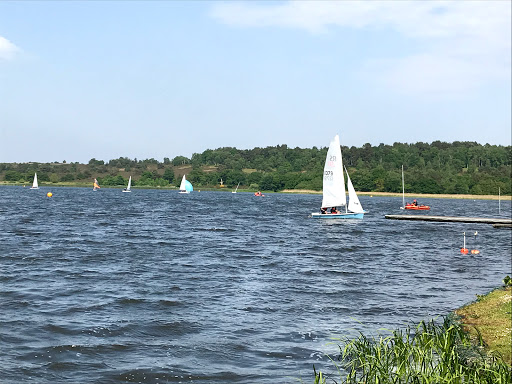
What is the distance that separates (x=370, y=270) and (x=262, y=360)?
21743 millimetres

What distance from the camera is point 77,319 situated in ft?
72.3

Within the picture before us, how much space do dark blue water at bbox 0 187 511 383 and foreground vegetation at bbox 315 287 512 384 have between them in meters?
2.07

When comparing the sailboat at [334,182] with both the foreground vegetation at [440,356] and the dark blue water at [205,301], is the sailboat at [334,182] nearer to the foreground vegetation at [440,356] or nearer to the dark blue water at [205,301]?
the dark blue water at [205,301]

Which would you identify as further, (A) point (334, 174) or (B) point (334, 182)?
(B) point (334, 182)

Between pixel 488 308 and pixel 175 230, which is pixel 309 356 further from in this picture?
pixel 175 230

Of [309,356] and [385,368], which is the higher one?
[385,368]

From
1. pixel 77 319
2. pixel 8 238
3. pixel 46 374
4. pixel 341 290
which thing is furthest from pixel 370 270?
pixel 8 238

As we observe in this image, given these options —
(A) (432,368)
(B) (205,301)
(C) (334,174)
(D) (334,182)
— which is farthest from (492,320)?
(D) (334,182)

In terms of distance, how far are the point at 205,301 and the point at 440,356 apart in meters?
14.1

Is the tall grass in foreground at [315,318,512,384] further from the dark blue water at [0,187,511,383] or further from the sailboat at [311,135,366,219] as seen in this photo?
the sailboat at [311,135,366,219]

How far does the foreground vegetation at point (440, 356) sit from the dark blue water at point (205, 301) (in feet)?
6.79

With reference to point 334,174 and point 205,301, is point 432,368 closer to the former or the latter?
point 205,301

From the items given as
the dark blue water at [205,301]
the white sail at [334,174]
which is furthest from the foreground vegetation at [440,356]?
the white sail at [334,174]

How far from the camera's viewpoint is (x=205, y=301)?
2614 centimetres
